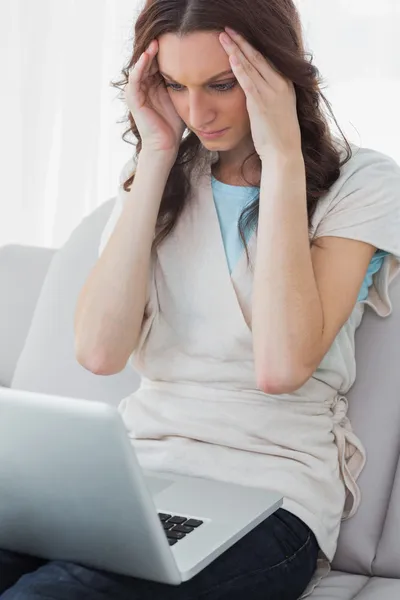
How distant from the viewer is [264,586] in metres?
1.33

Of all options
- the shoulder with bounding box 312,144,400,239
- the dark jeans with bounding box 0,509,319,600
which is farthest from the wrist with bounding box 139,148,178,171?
the dark jeans with bounding box 0,509,319,600

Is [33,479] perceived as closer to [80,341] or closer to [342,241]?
[80,341]

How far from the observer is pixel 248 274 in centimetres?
155

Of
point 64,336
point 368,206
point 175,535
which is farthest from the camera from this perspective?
point 64,336

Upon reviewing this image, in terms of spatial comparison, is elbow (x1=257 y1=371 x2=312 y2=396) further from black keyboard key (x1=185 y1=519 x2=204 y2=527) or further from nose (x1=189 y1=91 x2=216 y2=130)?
nose (x1=189 y1=91 x2=216 y2=130)

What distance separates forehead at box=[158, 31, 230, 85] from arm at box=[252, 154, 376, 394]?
160mm

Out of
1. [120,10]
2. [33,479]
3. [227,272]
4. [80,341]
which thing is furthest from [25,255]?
[33,479]

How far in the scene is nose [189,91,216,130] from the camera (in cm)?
147

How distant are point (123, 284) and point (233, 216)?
0.20 meters

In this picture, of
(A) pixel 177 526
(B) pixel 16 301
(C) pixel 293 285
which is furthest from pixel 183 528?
(B) pixel 16 301

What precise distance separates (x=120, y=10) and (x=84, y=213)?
0.58m

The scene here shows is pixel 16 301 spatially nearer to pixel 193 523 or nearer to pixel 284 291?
pixel 284 291

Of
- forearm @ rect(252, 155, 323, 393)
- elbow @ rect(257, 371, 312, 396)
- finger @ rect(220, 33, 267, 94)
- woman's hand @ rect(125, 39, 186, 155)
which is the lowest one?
elbow @ rect(257, 371, 312, 396)

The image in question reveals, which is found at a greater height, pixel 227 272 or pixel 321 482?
pixel 227 272
